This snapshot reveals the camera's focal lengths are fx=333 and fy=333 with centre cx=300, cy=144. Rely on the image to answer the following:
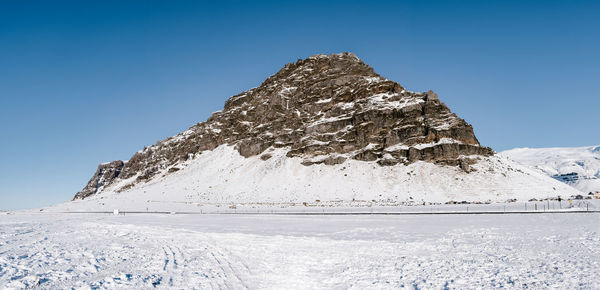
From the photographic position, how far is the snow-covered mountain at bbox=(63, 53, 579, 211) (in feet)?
247

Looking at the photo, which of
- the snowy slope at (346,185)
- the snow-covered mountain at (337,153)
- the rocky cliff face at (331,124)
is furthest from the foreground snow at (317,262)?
the rocky cliff face at (331,124)

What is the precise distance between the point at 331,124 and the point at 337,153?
11503 millimetres

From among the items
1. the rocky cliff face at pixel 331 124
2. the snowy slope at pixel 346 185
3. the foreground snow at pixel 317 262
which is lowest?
the foreground snow at pixel 317 262

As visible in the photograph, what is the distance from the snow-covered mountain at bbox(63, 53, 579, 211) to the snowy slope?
25 cm

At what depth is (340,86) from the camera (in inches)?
4631

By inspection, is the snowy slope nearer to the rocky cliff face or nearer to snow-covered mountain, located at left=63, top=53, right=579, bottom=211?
snow-covered mountain, located at left=63, top=53, right=579, bottom=211

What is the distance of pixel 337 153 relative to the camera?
94.9 metres

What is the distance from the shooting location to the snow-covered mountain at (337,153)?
247ft

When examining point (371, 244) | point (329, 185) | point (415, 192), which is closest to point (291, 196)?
point (329, 185)

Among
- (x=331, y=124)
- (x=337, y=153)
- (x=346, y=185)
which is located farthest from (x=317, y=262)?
(x=331, y=124)

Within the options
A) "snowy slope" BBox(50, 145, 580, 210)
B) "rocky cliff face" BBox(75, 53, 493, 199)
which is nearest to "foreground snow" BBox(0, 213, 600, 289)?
"snowy slope" BBox(50, 145, 580, 210)

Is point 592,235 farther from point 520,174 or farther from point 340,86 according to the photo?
point 340,86

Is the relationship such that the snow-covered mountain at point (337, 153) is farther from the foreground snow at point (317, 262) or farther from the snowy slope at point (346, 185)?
the foreground snow at point (317, 262)

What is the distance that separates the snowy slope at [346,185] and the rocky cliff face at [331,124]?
11.3ft
